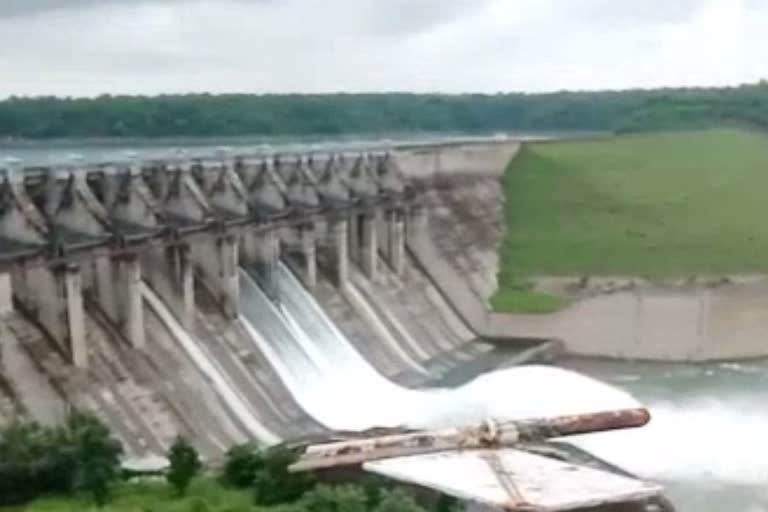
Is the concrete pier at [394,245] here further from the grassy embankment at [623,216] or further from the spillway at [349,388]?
the spillway at [349,388]

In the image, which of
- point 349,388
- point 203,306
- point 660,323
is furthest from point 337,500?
point 660,323

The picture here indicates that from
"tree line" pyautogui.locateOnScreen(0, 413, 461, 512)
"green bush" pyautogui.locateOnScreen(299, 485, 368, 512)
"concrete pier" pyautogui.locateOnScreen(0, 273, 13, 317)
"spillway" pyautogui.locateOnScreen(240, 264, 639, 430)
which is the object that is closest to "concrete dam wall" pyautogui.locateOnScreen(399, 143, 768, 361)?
"spillway" pyautogui.locateOnScreen(240, 264, 639, 430)

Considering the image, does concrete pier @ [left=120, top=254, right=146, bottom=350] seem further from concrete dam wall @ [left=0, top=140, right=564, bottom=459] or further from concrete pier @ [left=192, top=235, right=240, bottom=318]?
concrete pier @ [left=192, top=235, right=240, bottom=318]

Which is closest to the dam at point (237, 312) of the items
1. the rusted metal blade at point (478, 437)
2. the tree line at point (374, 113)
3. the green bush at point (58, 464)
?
the green bush at point (58, 464)

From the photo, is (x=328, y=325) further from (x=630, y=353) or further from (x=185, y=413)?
(x=630, y=353)

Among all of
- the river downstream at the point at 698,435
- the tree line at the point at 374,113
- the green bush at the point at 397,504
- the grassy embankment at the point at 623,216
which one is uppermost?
the tree line at the point at 374,113

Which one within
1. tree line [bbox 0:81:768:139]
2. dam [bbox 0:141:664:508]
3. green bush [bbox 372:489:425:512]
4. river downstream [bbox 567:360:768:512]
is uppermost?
tree line [bbox 0:81:768:139]
